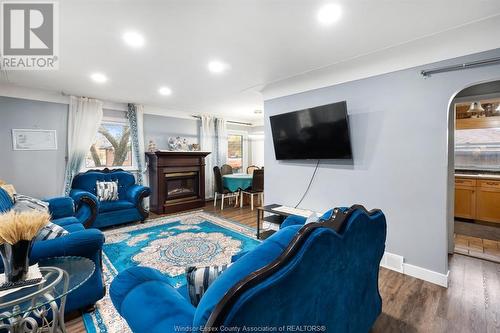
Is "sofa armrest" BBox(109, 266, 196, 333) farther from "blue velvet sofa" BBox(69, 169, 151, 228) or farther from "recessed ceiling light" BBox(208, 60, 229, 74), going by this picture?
"blue velvet sofa" BBox(69, 169, 151, 228)

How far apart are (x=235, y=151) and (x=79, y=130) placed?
3.95 m

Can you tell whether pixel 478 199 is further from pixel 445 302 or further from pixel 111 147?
pixel 111 147

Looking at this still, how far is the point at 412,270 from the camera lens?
2428 mm

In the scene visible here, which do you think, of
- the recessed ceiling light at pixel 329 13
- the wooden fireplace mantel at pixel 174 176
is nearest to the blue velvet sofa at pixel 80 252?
the recessed ceiling light at pixel 329 13

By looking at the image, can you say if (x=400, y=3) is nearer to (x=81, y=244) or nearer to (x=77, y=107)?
(x=81, y=244)

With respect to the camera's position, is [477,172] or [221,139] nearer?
[477,172]

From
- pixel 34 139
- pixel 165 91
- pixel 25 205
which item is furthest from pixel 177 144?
pixel 25 205

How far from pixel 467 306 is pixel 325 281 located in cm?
195

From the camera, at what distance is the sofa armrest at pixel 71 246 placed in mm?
1544

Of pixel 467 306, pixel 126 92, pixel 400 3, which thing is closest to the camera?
pixel 400 3

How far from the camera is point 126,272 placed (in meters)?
1.15

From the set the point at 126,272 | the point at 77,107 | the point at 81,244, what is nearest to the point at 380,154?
the point at 126,272

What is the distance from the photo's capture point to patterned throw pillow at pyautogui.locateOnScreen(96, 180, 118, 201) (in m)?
3.99

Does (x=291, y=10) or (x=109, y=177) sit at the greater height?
(x=291, y=10)
